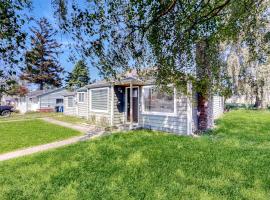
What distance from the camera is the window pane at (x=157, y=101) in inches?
464

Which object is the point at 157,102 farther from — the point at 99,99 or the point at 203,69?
the point at 203,69

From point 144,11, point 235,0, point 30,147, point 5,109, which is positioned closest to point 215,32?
point 235,0

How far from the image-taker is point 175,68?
16.9 feet

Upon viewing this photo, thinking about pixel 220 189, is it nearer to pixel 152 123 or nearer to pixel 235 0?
pixel 235 0

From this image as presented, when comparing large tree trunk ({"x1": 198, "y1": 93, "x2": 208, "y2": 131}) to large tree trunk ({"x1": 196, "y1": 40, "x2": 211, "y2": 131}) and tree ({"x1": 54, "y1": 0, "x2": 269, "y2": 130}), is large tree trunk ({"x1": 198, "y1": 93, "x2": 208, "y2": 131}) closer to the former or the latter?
large tree trunk ({"x1": 196, "y1": 40, "x2": 211, "y2": 131})

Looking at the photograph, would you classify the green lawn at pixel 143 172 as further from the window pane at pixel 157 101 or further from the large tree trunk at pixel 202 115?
the large tree trunk at pixel 202 115

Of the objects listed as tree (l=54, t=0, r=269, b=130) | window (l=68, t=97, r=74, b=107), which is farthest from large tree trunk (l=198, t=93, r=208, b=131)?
window (l=68, t=97, r=74, b=107)

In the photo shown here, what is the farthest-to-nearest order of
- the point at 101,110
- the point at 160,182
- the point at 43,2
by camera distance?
the point at 101,110 < the point at 160,182 < the point at 43,2

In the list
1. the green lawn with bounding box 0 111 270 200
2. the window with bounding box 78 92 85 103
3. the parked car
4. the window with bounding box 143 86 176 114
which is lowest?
the green lawn with bounding box 0 111 270 200

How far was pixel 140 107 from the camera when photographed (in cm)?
1389

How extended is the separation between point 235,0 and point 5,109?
3167 centimetres

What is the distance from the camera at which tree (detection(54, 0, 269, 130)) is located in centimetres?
407

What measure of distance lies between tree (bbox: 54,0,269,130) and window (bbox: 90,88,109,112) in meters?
10.6

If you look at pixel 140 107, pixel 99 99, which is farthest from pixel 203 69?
pixel 99 99
